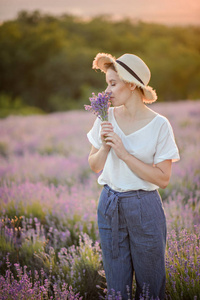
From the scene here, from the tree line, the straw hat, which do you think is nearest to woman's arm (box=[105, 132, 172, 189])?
the straw hat

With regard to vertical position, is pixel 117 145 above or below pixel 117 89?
below

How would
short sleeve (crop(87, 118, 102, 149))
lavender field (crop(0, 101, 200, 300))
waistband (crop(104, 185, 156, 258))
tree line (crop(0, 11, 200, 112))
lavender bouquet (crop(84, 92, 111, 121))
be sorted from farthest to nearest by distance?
tree line (crop(0, 11, 200, 112)), lavender field (crop(0, 101, 200, 300)), short sleeve (crop(87, 118, 102, 149)), waistband (crop(104, 185, 156, 258)), lavender bouquet (crop(84, 92, 111, 121))

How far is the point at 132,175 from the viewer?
84.4 inches

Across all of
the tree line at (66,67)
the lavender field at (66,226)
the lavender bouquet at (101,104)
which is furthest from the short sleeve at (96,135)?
the tree line at (66,67)

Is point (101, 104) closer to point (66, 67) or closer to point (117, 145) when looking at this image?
point (117, 145)

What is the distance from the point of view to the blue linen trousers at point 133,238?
2.12 meters

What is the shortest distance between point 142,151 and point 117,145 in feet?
0.63

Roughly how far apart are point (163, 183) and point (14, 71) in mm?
33743

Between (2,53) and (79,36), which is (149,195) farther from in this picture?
(79,36)

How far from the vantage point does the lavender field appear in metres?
2.52

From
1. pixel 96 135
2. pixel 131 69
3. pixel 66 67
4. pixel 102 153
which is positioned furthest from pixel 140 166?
pixel 66 67

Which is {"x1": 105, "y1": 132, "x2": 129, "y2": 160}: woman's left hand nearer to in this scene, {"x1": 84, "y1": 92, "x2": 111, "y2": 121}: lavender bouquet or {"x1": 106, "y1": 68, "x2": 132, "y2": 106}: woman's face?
{"x1": 84, "y1": 92, "x2": 111, "y2": 121}: lavender bouquet

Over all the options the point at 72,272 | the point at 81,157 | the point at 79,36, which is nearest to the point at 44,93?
the point at 79,36

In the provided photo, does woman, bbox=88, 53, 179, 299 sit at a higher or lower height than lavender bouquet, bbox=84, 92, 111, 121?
lower
